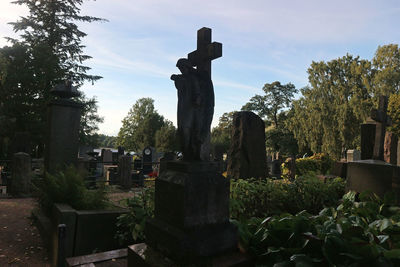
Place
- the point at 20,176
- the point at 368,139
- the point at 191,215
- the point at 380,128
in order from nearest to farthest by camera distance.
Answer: the point at 191,215
the point at 380,128
the point at 368,139
the point at 20,176

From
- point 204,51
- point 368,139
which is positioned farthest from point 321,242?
point 368,139

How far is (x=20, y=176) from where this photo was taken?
344 inches

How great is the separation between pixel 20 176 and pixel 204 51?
8437mm

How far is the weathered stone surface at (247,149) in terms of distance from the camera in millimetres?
7832

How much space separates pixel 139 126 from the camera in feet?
166

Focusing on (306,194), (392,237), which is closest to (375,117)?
(306,194)

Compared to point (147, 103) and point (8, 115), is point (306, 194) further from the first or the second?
point (147, 103)

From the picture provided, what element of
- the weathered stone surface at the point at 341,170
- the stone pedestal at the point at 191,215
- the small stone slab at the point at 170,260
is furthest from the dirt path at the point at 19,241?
the weathered stone surface at the point at 341,170

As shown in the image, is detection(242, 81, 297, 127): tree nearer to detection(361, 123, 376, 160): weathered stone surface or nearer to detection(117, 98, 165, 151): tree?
detection(117, 98, 165, 151): tree

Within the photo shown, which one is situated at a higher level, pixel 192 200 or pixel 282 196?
pixel 192 200

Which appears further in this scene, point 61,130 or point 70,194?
point 61,130

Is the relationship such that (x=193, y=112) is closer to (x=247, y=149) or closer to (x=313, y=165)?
(x=247, y=149)

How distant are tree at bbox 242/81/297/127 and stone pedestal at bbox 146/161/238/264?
145 feet

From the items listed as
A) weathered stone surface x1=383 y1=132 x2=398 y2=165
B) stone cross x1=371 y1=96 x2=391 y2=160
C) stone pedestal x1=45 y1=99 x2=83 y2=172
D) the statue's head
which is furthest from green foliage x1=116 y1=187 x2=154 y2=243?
weathered stone surface x1=383 y1=132 x2=398 y2=165
